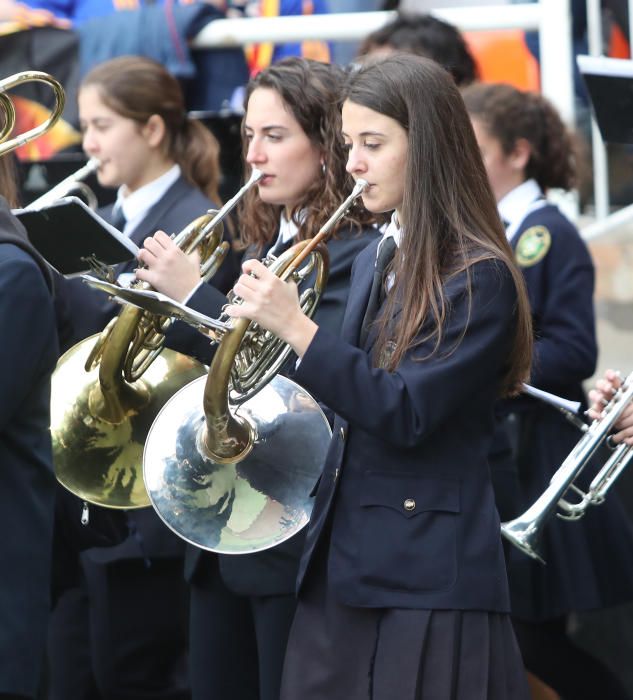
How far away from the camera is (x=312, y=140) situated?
139 inches

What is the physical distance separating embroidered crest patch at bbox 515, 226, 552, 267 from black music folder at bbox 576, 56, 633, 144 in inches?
29.0

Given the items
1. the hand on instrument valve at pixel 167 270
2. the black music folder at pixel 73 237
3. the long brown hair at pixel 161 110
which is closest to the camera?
the black music folder at pixel 73 237

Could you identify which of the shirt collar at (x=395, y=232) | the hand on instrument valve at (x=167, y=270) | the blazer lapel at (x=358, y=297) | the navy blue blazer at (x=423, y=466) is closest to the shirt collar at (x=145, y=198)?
the hand on instrument valve at (x=167, y=270)

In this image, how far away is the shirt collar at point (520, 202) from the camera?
166 inches

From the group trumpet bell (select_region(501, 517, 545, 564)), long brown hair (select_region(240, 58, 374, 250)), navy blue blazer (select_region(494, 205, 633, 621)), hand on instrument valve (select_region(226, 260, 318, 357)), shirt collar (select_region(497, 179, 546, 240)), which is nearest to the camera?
hand on instrument valve (select_region(226, 260, 318, 357))

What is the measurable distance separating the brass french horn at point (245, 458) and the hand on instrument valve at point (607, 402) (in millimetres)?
643

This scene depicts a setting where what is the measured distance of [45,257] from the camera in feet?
9.62

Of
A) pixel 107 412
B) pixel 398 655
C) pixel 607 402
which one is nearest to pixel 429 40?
pixel 607 402

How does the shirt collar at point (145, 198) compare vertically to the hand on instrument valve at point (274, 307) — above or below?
below

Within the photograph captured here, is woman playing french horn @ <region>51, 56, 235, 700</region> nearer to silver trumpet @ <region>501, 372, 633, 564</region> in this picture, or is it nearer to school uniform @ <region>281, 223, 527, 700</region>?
silver trumpet @ <region>501, 372, 633, 564</region>

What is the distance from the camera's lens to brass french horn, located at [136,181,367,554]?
3.00 meters

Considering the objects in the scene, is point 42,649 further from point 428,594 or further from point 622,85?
point 622,85

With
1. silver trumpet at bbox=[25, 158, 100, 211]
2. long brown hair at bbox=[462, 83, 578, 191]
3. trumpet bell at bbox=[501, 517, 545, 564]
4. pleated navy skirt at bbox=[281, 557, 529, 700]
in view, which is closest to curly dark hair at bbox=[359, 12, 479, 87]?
long brown hair at bbox=[462, 83, 578, 191]

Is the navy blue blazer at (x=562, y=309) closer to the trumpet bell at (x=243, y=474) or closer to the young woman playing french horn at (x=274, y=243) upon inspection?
the young woman playing french horn at (x=274, y=243)
